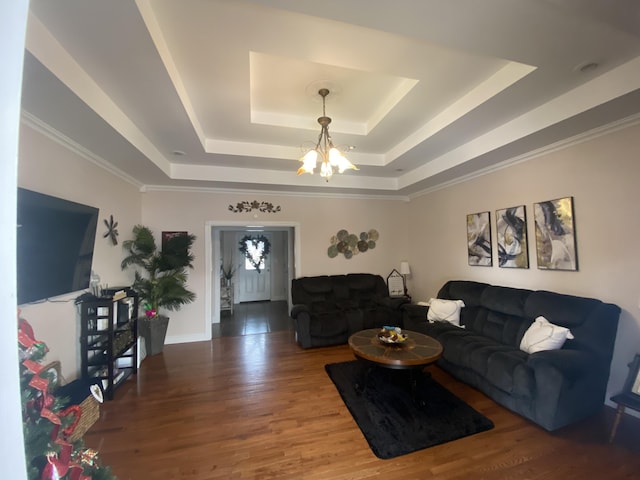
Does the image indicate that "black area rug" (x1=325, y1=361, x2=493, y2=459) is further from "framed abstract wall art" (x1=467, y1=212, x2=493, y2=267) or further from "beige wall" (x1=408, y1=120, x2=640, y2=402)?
"framed abstract wall art" (x1=467, y1=212, x2=493, y2=267)

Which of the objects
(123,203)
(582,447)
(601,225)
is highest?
(123,203)

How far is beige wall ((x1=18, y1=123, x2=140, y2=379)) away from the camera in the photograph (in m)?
2.26

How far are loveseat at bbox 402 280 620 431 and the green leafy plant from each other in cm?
362

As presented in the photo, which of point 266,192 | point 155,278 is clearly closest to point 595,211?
point 266,192

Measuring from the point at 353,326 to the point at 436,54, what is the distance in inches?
139

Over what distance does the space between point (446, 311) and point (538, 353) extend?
131cm

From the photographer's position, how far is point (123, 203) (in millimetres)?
3861

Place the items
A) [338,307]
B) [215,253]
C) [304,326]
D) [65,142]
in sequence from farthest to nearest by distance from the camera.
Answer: [215,253], [338,307], [304,326], [65,142]

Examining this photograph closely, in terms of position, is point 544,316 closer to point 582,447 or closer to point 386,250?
point 582,447

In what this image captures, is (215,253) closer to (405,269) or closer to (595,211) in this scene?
(405,269)

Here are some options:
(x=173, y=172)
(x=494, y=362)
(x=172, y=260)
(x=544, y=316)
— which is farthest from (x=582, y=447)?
(x=173, y=172)

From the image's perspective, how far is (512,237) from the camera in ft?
11.6

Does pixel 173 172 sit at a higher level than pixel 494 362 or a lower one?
higher

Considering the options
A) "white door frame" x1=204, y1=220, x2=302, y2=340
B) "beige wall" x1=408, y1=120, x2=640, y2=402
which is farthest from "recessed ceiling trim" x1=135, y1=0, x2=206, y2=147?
"beige wall" x1=408, y1=120, x2=640, y2=402
